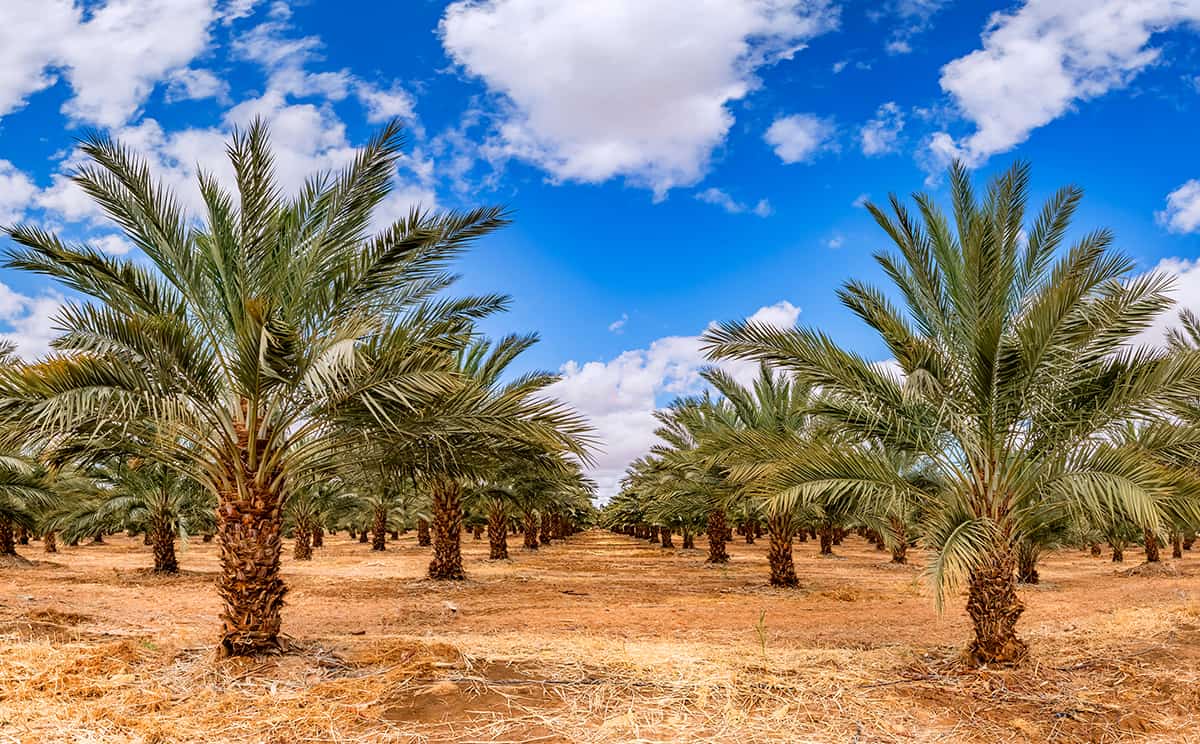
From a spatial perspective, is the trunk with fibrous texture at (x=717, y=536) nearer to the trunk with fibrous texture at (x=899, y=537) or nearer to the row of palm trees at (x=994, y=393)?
the trunk with fibrous texture at (x=899, y=537)

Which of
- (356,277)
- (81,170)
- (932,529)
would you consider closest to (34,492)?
(81,170)

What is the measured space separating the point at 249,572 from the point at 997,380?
871cm

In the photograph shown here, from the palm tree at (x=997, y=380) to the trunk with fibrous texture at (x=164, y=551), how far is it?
21.3 meters

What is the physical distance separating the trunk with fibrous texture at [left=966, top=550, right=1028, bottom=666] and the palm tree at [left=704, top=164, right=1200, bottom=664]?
0.05ft

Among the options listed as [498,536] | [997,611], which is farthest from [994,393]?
[498,536]

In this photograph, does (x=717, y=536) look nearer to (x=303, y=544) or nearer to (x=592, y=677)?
(x=303, y=544)

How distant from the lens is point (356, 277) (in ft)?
30.6

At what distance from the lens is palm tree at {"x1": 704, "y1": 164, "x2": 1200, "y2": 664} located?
8.43 m

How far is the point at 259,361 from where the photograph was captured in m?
8.04

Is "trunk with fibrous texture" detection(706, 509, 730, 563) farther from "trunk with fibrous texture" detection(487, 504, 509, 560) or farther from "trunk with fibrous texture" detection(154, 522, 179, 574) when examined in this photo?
"trunk with fibrous texture" detection(154, 522, 179, 574)

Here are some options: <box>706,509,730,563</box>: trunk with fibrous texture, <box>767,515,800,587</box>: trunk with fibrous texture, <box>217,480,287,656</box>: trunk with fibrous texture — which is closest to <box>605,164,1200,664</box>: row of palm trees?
<box>217,480,287,656</box>: trunk with fibrous texture

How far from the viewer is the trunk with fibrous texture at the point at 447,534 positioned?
22.4 m

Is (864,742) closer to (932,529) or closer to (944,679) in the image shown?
(944,679)

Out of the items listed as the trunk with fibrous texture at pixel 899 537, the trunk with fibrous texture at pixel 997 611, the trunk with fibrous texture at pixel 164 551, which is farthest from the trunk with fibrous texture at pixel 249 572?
the trunk with fibrous texture at pixel 899 537
